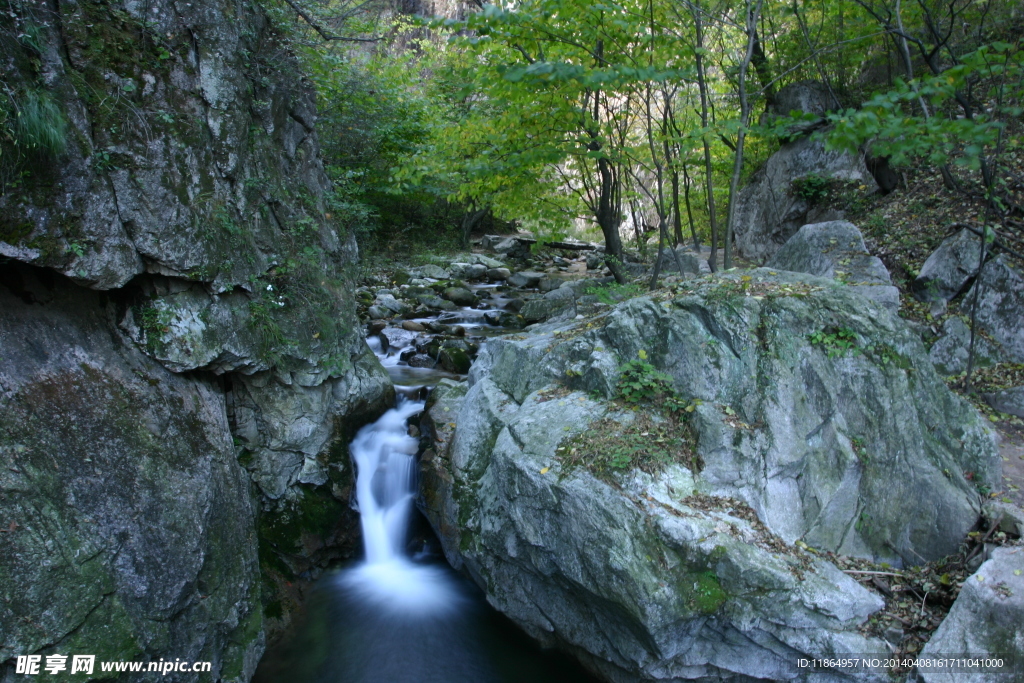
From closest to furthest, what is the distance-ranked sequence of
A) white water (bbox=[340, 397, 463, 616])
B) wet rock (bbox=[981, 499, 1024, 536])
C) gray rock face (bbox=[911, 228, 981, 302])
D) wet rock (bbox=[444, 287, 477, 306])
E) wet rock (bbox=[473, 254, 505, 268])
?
1. wet rock (bbox=[981, 499, 1024, 536])
2. white water (bbox=[340, 397, 463, 616])
3. gray rock face (bbox=[911, 228, 981, 302])
4. wet rock (bbox=[444, 287, 477, 306])
5. wet rock (bbox=[473, 254, 505, 268])

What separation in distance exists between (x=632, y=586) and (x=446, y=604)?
310 centimetres

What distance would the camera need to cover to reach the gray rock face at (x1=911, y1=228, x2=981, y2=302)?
308 inches

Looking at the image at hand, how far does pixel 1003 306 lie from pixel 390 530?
8941 millimetres

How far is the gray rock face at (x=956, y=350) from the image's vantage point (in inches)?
289

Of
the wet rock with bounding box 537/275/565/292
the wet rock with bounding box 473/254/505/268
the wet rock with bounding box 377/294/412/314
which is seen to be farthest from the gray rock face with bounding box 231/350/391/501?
the wet rock with bounding box 473/254/505/268

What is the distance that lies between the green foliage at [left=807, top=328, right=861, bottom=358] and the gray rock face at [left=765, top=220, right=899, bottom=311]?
3.18 m

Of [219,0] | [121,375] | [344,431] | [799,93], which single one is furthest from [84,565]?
[799,93]

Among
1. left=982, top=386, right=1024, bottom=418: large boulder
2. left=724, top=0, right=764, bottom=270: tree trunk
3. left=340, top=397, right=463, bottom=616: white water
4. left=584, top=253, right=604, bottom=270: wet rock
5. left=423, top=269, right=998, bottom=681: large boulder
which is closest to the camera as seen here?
left=423, top=269, right=998, bottom=681: large boulder

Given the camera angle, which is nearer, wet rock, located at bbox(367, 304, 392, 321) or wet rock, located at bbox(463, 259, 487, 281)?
wet rock, located at bbox(367, 304, 392, 321)

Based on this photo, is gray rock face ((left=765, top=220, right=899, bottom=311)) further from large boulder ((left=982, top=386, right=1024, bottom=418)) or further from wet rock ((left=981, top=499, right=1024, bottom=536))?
wet rock ((left=981, top=499, right=1024, bottom=536))

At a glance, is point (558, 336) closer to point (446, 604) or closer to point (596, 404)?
point (596, 404)

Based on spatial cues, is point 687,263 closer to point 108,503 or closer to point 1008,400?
point 1008,400

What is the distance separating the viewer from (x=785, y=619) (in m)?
3.96

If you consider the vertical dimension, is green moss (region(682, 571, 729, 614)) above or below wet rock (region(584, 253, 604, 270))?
below
